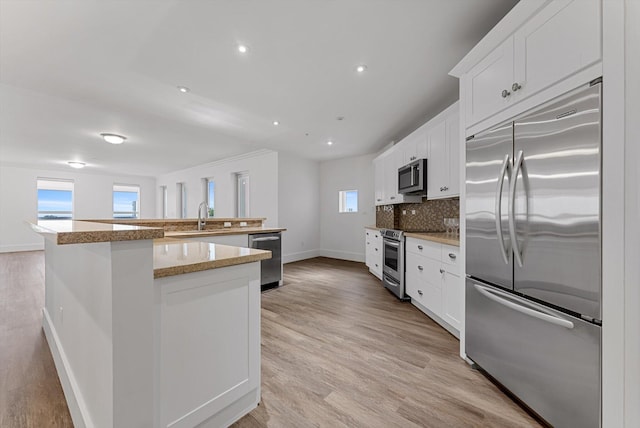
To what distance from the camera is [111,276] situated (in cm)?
95

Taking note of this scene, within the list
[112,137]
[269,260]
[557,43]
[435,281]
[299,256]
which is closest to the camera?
[557,43]

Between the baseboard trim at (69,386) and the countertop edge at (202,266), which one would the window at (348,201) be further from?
the baseboard trim at (69,386)

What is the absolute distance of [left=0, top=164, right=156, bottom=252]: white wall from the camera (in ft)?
23.6

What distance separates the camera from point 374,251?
4723mm

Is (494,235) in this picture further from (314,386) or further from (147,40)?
(147,40)

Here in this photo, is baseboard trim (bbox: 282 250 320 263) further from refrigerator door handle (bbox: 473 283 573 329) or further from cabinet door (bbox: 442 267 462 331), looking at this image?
refrigerator door handle (bbox: 473 283 573 329)

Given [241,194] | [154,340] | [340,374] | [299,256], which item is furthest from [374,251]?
[241,194]

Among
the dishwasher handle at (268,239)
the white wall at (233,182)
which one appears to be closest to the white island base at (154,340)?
the dishwasher handle at (268,239)

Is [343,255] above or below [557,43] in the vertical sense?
below

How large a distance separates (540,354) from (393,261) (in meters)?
2.27

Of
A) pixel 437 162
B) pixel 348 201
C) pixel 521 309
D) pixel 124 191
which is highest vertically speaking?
pixel 124 191

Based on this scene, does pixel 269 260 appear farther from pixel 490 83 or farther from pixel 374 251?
pixel 490 83

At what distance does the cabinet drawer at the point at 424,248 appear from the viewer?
2.71 metres
